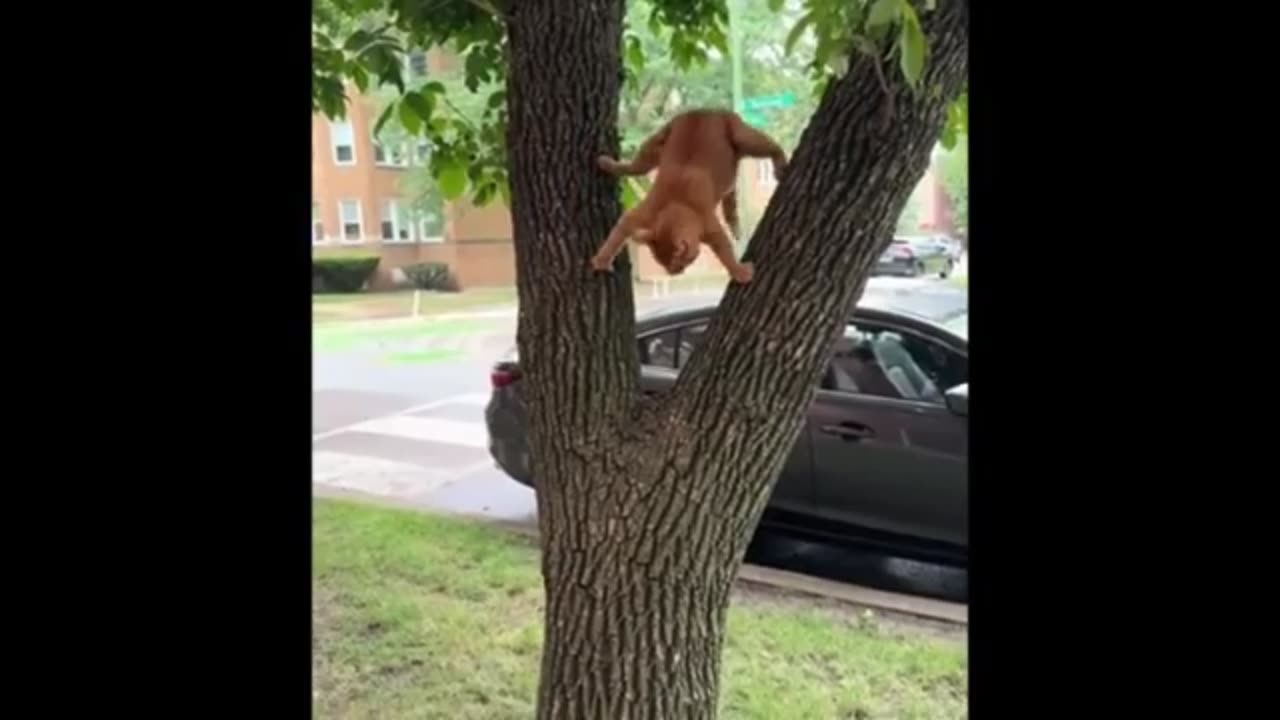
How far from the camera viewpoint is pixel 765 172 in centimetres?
111

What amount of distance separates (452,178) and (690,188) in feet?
2.04

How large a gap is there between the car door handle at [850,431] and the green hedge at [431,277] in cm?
100

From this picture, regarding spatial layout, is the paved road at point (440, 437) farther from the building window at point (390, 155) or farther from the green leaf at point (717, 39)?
the green leaf at point (717, 39)

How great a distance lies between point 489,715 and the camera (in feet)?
6.49

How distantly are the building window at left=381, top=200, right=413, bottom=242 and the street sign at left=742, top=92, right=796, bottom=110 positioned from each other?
96 centimetres

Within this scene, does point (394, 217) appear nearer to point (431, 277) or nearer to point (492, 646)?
point (431, 277)

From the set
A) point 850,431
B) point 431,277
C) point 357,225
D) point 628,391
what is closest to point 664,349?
point 850,431

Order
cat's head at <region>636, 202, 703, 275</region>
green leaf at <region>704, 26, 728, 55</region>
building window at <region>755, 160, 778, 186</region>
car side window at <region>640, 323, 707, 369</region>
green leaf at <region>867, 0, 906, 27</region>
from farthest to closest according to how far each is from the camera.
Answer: car side window at <region>640, 323, 707, 369</region> < green leaf at <region>704, 26, 728, 55</region> < building window at <region>755, 160, 778, 186</region> < cat's head at <region>636, 202, 703, 275</region> < green leaf at <region>867, 0, 906, 27</region>

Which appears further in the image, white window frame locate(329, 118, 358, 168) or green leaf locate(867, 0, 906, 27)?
white window frame locate(329, 118, 358, 168)

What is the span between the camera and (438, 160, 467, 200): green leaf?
59.6 inches

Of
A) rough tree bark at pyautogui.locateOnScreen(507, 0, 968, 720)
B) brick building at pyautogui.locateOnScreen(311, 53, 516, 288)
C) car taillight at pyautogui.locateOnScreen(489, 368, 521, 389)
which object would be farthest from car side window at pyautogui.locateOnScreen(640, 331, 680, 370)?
rough tree bark at pyautogui.locateOnScreen(507, 0, 968, 720)

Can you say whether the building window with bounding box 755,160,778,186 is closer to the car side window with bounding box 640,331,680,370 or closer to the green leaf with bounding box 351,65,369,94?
the green leaf with bounding box 351,65,369,94

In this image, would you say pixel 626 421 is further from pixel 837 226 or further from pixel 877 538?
pixel 877 538
